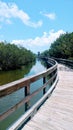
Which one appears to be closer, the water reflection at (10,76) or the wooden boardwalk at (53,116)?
the wooden boardwalk at (53,116)

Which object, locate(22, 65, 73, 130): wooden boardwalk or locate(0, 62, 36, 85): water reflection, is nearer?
locate(22, 65, 73, 130): wooden boardwalk

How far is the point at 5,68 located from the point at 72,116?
1754 inches

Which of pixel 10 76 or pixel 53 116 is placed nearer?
pixel 53 116

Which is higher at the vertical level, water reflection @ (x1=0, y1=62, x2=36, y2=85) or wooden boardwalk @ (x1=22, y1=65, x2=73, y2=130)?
wooden boardwalk @ (x1=22, y1=65, x2=73, y2=130)

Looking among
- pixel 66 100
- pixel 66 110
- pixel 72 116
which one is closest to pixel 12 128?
pixel 72 116

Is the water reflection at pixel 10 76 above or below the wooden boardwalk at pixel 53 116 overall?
below

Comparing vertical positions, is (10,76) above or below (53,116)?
below

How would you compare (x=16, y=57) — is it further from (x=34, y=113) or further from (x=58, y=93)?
(x=34, y=113)

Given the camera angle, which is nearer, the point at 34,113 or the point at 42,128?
the point at 42,128

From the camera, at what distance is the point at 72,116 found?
645cm

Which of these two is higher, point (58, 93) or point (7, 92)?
point (7, 92)

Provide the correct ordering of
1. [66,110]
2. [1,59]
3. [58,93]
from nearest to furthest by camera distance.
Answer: [66,110]
[58,93]
[1,59]

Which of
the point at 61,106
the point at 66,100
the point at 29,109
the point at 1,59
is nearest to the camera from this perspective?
the point at 29,109

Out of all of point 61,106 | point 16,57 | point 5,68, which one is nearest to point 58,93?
point 61,106
